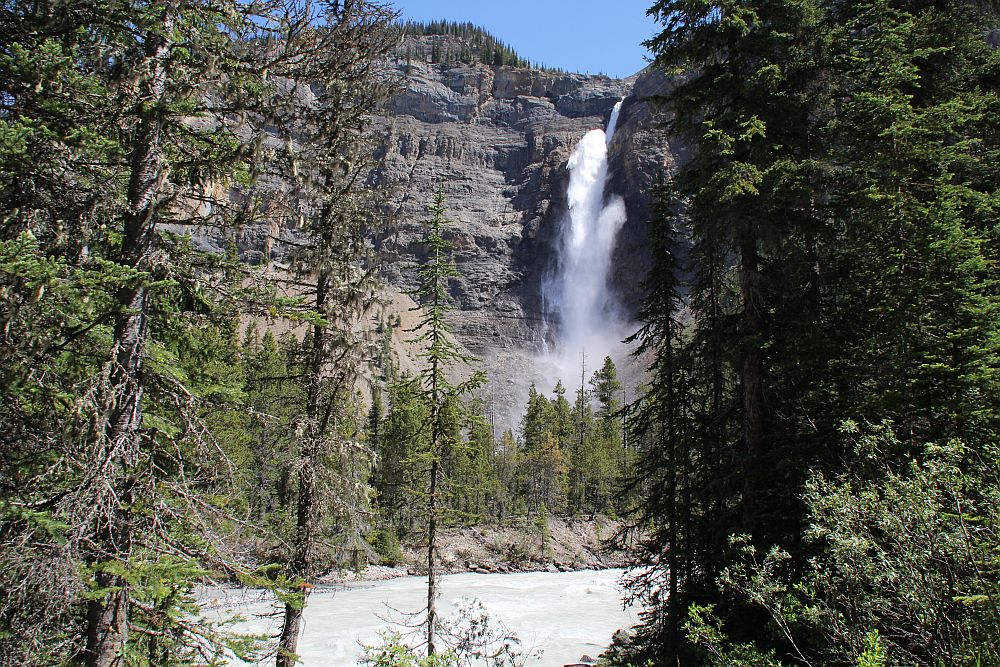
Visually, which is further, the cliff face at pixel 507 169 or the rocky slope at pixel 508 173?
the cliff face at pixel 507 169

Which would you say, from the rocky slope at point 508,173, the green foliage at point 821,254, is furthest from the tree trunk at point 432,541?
the rocky slope at point 508,173

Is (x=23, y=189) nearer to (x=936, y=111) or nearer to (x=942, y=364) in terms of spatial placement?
(x=942, y=364)

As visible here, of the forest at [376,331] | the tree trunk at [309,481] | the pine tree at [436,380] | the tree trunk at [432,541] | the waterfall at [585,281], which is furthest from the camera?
the waterfall at [585,281]

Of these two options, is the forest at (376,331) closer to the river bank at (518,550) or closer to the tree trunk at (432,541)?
the tree trunk at (432,541)

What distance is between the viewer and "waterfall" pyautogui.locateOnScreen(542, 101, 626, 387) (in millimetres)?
104938

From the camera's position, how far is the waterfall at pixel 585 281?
104938 millimetres

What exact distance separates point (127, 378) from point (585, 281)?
108696 mm

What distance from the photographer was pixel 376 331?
9.34 meters

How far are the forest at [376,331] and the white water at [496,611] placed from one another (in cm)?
608

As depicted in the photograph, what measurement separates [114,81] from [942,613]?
303 inches

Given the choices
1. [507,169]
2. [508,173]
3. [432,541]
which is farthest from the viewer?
[507,169]

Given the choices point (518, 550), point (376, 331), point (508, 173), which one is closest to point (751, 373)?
point (376, 331)

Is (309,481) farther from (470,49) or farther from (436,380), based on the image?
(470,49)

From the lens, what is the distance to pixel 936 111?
909cm
